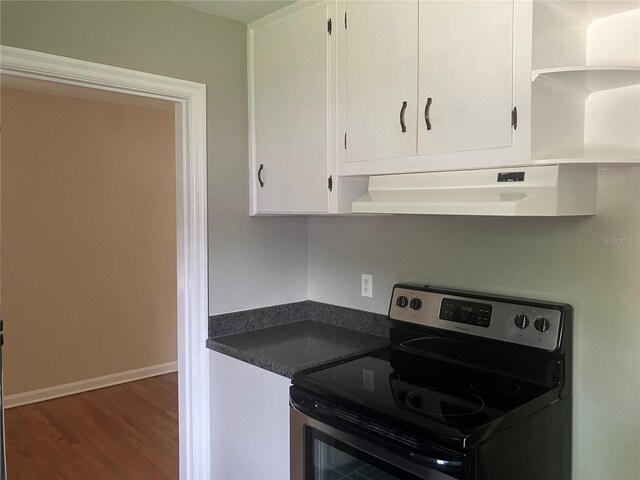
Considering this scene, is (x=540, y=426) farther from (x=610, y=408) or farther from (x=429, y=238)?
(x=429, y=238)

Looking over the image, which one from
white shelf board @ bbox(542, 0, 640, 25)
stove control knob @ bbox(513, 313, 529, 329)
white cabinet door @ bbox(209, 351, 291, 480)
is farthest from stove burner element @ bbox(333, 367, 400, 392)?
white shelf board @ bbox(542, 0, 640, 25)

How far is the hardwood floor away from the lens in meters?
2.93

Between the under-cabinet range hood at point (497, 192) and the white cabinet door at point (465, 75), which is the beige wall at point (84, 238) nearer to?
the under-cabinet range hood at point (497, 192)

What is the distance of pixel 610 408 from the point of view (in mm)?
1617

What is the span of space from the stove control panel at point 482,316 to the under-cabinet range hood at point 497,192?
366 mm

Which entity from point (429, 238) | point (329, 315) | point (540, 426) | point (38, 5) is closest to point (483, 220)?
point (429, 238)

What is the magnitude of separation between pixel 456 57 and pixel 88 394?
3.77 metres

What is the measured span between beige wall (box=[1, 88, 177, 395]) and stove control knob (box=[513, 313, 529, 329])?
341cm

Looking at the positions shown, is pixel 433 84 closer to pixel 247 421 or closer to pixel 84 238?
pixel 247 421

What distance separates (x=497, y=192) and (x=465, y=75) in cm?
36

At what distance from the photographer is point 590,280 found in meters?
1.64

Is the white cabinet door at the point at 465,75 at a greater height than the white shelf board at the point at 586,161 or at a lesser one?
greater

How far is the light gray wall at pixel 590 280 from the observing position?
156 cm

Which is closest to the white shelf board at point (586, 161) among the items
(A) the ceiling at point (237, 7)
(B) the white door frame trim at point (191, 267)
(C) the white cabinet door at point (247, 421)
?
(C) the white cabinet door at point (247, 421)
